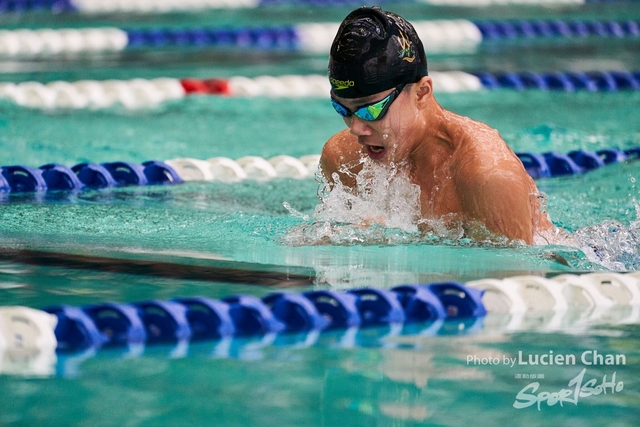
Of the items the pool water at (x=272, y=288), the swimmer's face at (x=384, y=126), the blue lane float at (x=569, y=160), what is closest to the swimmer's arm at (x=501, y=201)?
the pool water at (x=272, y=288)

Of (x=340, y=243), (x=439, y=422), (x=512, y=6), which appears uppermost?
(x=512, y=6)

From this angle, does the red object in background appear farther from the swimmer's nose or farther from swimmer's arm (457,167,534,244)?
swimmer's arm (457,167,534,244)

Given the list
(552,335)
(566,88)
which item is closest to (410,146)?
(552,335)

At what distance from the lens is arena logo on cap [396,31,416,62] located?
9.14ft

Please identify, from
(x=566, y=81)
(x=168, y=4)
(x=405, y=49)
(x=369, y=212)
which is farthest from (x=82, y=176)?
(x=168, y=4)

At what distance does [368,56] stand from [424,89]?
A: 224 millimetres

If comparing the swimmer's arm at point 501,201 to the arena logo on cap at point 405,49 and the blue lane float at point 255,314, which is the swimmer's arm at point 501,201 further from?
the arena logo on cap at point 405,49

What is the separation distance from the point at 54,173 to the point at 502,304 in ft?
7.44

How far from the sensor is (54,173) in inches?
165

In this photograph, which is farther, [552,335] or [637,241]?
[637,241]

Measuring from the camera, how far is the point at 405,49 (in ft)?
9.17

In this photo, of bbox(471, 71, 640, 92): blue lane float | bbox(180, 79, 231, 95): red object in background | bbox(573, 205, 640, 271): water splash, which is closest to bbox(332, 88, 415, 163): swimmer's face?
bbox(573, 205, 640, 271): water splash

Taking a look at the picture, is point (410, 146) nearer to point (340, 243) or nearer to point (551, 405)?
point (340, 243)

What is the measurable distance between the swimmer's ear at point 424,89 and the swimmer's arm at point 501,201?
0.27m
